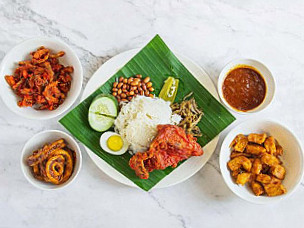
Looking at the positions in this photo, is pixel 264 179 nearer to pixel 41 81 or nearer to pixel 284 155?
Answer: pixel 284 155

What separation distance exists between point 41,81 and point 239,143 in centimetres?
213

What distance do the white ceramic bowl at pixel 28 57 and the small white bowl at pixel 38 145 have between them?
0.21m

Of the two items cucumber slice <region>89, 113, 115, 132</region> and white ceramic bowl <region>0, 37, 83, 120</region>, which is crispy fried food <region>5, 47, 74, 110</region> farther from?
cucumber slice <region>89, 113, 115, 132</region>

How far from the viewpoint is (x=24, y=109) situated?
13.7 feet

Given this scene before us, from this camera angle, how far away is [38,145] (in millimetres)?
4262

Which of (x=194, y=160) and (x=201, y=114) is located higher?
(x=201, y=114)

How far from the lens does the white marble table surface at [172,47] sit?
4.45m

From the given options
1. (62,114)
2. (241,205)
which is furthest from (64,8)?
(241,205)

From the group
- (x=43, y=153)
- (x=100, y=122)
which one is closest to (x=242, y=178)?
(x=100, y=122)

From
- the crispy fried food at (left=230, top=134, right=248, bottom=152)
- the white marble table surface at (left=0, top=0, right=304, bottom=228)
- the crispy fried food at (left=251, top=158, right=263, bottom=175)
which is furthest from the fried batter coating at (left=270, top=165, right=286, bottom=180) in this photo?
the white marble table surface at (left=0, top=0, right=304, bottom=228)

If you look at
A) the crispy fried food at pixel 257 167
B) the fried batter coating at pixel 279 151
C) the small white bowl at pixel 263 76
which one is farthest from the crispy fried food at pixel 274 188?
the small white bowl at pixel 263 76

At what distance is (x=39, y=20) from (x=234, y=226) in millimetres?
3164

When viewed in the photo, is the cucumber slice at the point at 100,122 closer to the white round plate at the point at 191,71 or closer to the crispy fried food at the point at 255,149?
the white round plate at the point at 191,71

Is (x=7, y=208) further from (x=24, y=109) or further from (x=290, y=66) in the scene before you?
(x=290, y=66)
